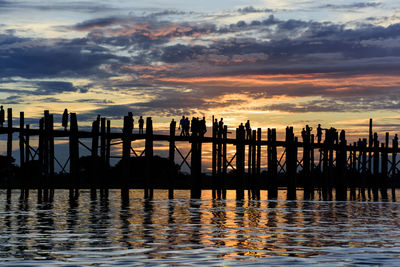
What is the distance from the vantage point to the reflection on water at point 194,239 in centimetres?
1189

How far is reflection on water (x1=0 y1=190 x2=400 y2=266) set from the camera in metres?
11.9

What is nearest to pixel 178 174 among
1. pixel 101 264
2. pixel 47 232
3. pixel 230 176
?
pixel 230 176

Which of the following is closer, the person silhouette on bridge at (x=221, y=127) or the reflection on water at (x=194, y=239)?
the reflection on water at (x=194, y=239)

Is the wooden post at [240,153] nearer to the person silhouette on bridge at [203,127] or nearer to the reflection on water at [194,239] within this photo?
the person silhouette on bridge at [203,127]

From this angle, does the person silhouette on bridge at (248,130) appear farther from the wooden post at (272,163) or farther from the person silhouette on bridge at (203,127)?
the person silhouette on bridge at (203,127)

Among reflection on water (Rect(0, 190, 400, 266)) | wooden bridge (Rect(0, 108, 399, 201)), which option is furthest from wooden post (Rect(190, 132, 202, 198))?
reflection on water (Rect(0, 190, 400, 266))

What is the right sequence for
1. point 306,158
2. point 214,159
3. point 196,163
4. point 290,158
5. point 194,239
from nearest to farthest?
1. point 194,239
2. point 196,163
3. point 214,159
4. point 290,158
5. point 306,158

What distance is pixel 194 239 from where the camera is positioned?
583 inches

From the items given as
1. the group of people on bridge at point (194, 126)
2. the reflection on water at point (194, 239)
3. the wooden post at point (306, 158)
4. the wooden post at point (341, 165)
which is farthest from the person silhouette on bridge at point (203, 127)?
the reflection on water at point (194, 239)

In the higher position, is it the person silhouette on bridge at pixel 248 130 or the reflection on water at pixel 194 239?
the person silhouette on bridge at pixel 248 130

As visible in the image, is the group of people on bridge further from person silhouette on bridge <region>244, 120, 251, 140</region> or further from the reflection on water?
the reflection on water

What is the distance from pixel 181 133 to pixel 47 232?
70.3 ft

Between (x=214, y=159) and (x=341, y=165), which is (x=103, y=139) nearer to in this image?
(x=214, y=159)

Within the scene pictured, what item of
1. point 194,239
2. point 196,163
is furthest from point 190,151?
point 194,239
